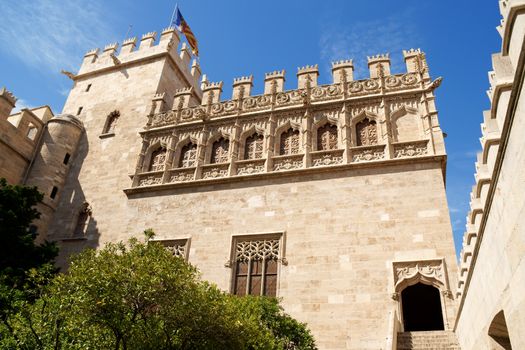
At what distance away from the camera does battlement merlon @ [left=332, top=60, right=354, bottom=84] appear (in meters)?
16.5

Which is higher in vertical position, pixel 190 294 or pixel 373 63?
pixel 373 63

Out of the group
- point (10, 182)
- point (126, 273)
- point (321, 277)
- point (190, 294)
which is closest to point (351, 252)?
point (321, 277)

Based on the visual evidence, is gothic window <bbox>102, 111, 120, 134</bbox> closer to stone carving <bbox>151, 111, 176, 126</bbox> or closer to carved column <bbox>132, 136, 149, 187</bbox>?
stone carving <bbox>151, 111, 176, 126</bbox>

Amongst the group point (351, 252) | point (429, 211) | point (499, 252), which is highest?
point (429, 211)

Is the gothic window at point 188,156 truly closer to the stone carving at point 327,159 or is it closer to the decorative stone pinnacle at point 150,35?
the stone carving at point 327,159

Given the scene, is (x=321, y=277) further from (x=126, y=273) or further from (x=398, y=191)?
(x=126, y=273)

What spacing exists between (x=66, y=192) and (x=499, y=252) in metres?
18.3

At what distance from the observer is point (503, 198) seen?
4230mm

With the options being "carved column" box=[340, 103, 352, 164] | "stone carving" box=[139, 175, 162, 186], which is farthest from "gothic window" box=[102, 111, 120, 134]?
"carved column" box=[340, 103, 352, 164]

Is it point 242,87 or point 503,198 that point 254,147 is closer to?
point 242,87

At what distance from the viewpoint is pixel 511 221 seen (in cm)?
401

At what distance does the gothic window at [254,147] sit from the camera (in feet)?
52.9

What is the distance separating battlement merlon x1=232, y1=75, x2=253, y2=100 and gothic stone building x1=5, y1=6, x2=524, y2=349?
0.24 ft

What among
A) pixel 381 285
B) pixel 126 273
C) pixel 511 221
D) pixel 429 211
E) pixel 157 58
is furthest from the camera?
pixel 157 58
